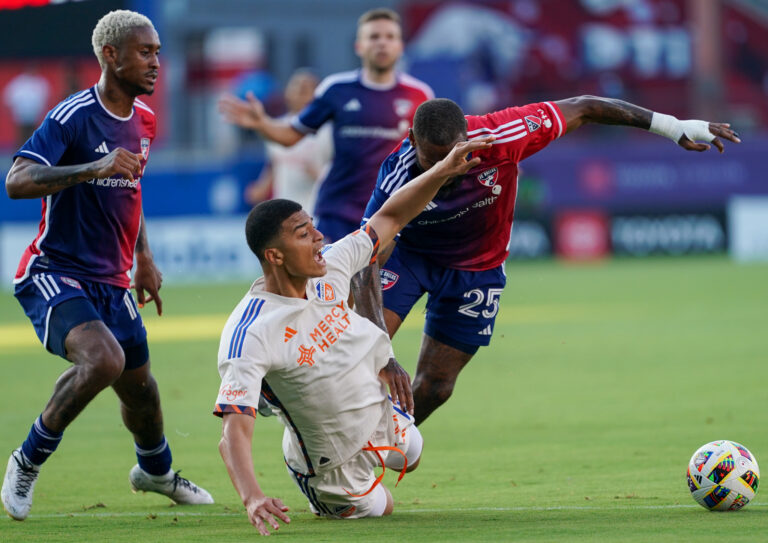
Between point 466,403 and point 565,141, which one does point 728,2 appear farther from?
point 466,403

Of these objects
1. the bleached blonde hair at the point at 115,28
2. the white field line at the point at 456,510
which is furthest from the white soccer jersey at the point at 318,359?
the bleached blonde hair at the point at 115,28

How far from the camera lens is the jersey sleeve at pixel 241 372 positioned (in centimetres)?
575

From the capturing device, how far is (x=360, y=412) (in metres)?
6.37

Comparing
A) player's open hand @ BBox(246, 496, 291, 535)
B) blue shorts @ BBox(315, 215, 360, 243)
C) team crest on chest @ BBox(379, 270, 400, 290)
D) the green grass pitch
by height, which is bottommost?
the green grass pitch

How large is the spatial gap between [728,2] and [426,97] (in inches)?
1079

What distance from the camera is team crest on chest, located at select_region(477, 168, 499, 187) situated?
7360 mm

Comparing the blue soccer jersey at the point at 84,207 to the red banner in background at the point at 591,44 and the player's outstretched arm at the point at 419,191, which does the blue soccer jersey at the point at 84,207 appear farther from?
the red banner in background at the point at 591,44

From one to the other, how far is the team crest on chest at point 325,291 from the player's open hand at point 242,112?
3.47 metres

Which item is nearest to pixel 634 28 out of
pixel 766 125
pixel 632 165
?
pixel 766 125

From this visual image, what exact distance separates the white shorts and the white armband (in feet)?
6.98

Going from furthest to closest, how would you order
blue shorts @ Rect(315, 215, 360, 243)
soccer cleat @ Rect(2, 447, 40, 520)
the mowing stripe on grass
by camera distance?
the mowing stripe on grass, blue shorts @ Rect(315, 215, 360, 243), soccer cleat @ Rect(2, 447, 40, 520)

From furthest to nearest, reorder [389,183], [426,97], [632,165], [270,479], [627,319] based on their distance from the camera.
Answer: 1. [632,165]
2. [627,319]
3. [426,97]
4. [270,479]
5. [389,183]

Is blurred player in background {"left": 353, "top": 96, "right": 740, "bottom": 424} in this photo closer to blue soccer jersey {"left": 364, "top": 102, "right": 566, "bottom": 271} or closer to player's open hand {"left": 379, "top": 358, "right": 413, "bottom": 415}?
blue soccer jersey {"left": 364, "top": 102, "right": 566, "bottom": 271}

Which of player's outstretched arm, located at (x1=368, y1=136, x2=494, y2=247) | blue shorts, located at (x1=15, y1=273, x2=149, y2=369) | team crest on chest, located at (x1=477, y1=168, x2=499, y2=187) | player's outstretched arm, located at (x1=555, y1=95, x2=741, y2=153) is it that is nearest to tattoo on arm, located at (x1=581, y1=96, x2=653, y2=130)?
player's outstretched arm, located at (x1=555, y1=95, x2=741, y2=153)
